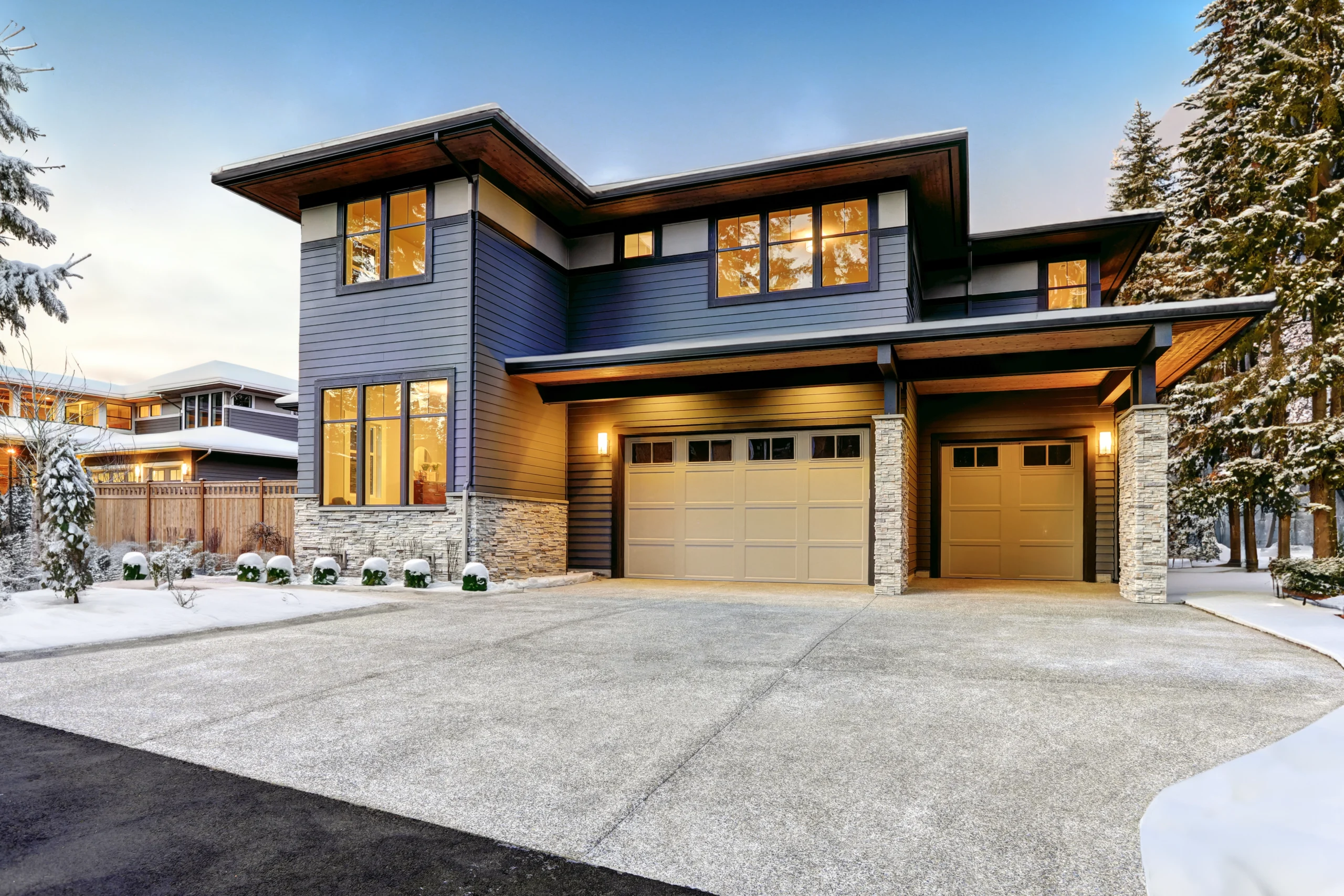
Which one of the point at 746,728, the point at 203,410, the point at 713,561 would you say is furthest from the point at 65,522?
the point at 203,410

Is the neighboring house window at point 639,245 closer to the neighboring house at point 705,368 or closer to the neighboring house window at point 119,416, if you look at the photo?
the neighboring house at point 705,368

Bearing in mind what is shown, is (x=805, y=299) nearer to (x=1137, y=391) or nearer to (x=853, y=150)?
(x=853, y=150)

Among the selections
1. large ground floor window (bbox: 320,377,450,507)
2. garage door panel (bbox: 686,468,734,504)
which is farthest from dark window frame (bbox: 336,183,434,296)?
garage door panel (bbox: 686,468,734,504)

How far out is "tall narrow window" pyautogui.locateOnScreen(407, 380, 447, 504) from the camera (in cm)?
1047

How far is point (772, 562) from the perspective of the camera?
37.4 feet

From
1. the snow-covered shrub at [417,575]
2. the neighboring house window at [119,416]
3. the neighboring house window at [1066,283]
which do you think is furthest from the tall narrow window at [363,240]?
the neighboring house window at [119,416]

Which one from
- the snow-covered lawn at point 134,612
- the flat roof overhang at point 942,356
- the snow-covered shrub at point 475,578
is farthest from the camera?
the snow-covered shrub at point 475,578

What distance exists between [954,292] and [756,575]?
244 inches

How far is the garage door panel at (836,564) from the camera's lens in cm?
1097

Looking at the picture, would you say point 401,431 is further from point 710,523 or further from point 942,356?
point 942,356

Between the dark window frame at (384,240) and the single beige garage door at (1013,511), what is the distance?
890 cm

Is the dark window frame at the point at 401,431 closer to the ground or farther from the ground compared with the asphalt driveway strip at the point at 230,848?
farther from the ground

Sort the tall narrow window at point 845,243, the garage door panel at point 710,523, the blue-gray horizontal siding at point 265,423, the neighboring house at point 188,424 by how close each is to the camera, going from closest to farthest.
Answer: the tall narrow window at point 845,243, the garage door panel at point 710,523, the neighboring house at point 188,424, the blue-gray horizontal siding at point 265,423

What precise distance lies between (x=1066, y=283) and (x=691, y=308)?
21.0 ft
